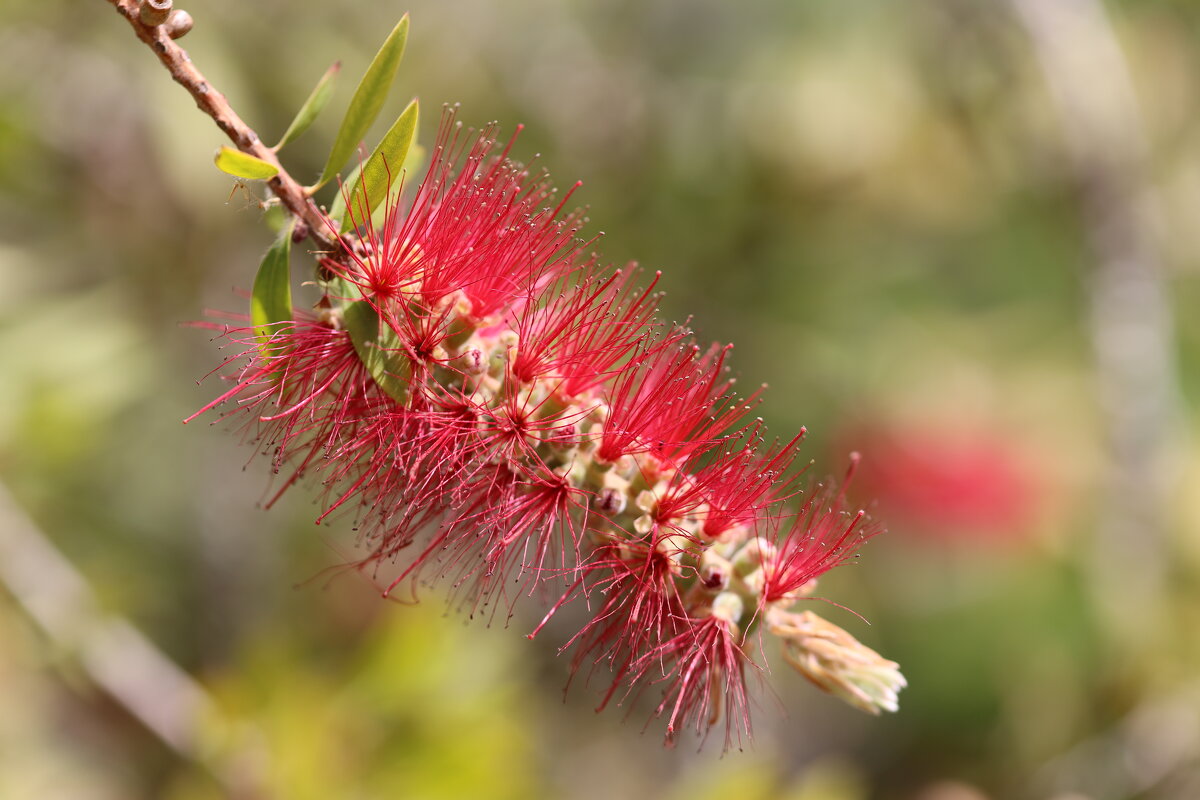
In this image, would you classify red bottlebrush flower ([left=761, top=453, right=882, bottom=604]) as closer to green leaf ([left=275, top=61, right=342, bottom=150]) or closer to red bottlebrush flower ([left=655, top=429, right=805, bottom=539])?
red bottlebrush flower ([left=655, top=429, right=805, bottom=539])

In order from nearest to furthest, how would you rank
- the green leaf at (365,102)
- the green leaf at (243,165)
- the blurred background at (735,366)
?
the green leaf at (243,165)
the green leaf at (365,102)
the blurred background at (735,366)

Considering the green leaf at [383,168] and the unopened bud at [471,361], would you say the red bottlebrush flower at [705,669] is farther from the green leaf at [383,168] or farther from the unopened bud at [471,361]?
Answer: the green leaf at [383,168]

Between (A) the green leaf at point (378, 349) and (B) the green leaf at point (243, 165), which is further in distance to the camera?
(A) the green leaf at point (378, 349)

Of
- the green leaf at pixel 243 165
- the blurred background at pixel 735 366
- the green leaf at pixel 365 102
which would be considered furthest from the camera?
the blurred background at pixel 735 366

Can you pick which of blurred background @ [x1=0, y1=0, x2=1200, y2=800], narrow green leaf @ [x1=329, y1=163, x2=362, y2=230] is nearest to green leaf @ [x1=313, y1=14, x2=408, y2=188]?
narrow green leaf @ [x1=329, y1=163, x2=362, y2=230]

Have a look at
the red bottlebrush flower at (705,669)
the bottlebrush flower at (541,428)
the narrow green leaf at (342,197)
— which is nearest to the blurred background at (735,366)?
the red bottlebrush flower at (705,669)

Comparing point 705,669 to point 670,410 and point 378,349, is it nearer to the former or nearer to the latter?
point 670,410
